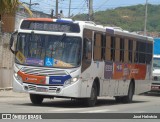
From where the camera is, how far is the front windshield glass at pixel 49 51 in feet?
65.6

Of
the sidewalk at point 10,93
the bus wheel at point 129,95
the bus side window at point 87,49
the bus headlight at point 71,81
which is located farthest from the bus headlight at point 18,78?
the bus wheel at point 129,95

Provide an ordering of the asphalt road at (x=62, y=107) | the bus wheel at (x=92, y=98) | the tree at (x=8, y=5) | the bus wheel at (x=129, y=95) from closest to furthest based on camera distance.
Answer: the asphalt road at (x=62, y=107), the bus wheel at (x=92, y=98), the tree at (x=8, y=5), the bus wheel at (x=129, y=95)

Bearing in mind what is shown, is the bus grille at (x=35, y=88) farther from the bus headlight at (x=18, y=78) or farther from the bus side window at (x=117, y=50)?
the bus side window at (x=117, y=50)

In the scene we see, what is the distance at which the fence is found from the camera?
2944 cm

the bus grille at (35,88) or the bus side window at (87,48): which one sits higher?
the bus side window at (87,48)

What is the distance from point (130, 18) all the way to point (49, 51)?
6864 cm

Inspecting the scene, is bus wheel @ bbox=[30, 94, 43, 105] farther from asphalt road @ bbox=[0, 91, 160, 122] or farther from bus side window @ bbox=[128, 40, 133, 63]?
bus side window @ bbox=[128, 40, 133, 63]

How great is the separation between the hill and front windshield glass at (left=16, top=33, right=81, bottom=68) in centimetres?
5512

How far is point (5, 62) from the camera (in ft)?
97.9

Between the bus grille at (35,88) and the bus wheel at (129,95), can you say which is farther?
the bus wheel at (129,95)

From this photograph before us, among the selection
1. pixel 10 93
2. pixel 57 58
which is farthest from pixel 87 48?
pixel 10 93

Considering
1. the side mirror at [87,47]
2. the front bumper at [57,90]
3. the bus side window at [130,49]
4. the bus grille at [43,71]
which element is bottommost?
the front bumper at [57,90]

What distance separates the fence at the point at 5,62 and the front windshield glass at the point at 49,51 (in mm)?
9191

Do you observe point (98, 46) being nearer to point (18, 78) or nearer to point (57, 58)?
point (57, 58)
